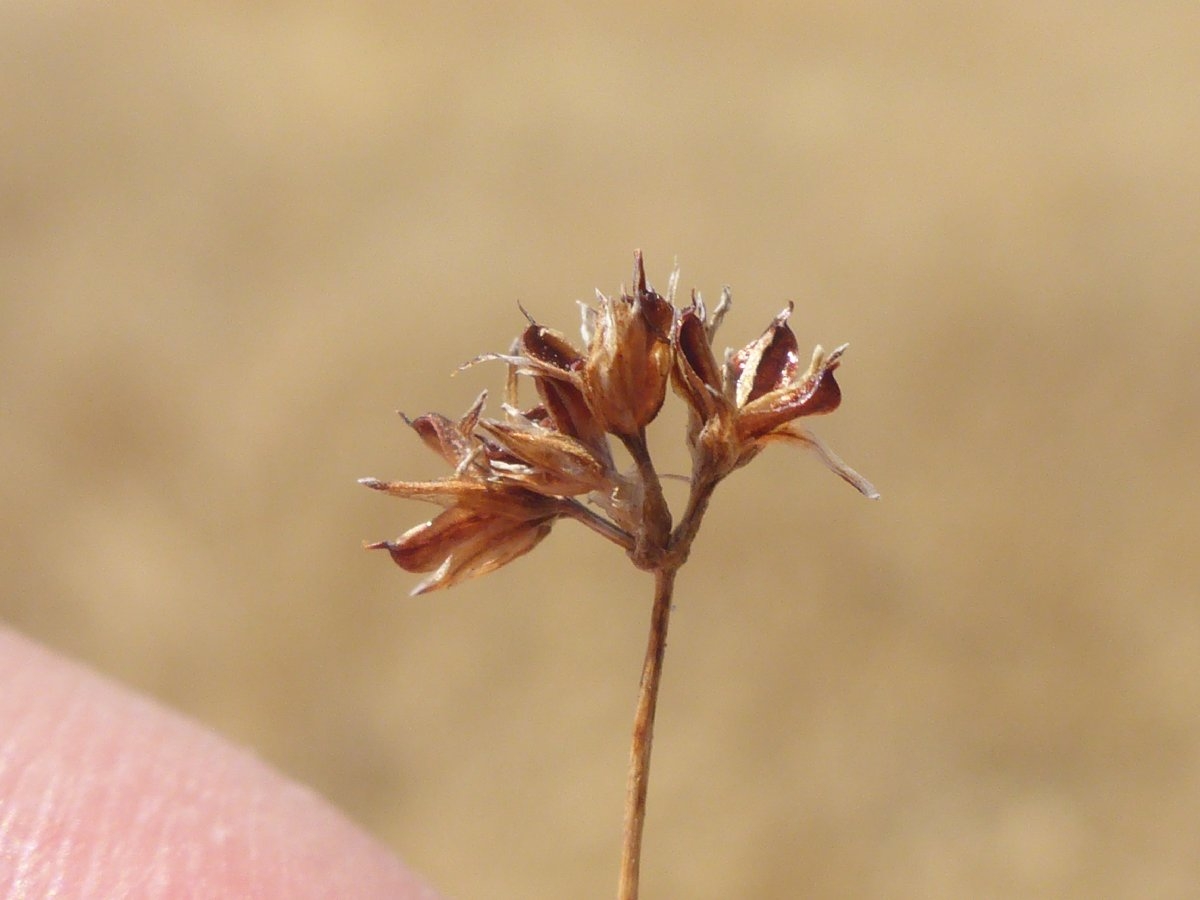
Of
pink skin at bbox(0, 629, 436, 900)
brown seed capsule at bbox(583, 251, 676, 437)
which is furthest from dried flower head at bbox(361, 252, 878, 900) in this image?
pink skin at bbox(0, 629, 436, 900)

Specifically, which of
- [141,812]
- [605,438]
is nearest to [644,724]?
[605,438]

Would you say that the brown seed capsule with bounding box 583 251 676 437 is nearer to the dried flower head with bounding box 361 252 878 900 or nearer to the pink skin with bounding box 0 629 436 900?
the dried flower head with bounding box 361 252 878 900

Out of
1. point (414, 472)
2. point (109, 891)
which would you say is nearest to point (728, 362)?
point (109, 891)

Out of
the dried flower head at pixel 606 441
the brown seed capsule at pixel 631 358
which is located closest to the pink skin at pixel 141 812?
the dried flower head at pixel 606 441

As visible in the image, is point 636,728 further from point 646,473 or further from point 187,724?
point 187,724

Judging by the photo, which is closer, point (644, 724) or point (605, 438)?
point (644, 724)

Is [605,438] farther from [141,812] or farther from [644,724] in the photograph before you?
[141,812]
